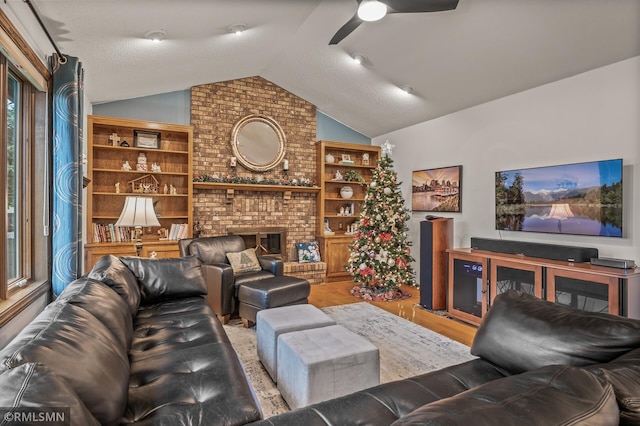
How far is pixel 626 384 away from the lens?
92cm

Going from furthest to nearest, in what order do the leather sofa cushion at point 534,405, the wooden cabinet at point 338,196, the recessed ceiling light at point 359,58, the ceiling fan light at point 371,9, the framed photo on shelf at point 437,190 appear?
the wooden cabinet at point 338,196 < the framed photo on shelf at point 437,190 < the recessed ceiling light at point 359,58 < the ceiling fan light at point 371,9 < the leather sofa cushion at point 534,405

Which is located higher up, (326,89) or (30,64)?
(326,89)

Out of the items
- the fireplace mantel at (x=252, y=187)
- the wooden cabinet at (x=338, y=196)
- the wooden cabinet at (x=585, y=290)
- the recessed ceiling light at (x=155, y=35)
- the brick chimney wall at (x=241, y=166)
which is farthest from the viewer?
the wooden cabinet at (x=338, y=196)

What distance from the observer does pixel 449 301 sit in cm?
406

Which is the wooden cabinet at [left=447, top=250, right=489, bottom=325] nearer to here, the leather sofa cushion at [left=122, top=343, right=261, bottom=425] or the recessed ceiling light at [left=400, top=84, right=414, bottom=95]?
the recessed ceiling light at [left=400, top=84, right=414, bottom=95]

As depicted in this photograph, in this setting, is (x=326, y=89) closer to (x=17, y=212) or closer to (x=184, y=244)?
(x=184, y=244)

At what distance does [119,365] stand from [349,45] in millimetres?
3945

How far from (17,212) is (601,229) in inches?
195

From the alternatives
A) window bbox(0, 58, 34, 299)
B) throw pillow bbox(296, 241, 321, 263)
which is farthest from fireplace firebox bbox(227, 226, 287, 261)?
window bbox(0, 58, 34, 299)

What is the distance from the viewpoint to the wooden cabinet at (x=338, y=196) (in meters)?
5.87

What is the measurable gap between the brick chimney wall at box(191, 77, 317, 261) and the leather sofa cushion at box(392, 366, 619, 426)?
502cm

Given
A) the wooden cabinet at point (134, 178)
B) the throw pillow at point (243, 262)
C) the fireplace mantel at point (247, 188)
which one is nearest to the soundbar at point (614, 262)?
the throw pillow at point (243, 262)

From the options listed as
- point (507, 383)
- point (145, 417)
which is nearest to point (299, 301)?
point (145, 417)

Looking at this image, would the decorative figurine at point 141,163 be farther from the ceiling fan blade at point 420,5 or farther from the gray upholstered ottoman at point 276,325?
the ceiling fan blade at point 420,5
